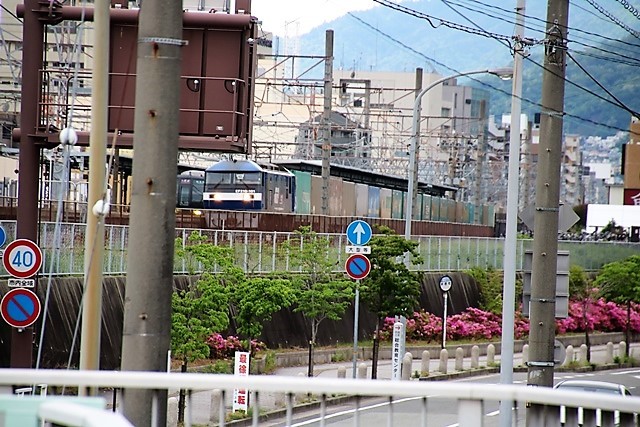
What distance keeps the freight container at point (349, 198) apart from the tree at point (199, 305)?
26.7 metres

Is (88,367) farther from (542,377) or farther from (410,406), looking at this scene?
(542,377)

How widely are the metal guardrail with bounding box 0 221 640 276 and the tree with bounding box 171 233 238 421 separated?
96 cm

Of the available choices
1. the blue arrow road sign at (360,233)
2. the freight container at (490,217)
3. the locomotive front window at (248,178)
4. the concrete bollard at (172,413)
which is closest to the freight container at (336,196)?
the locomotive front window at (248,178)

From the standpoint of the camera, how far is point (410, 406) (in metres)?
7.90

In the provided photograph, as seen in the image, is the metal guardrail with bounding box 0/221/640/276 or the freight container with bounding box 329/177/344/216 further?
the freight container with bounding box 329/177/344/216

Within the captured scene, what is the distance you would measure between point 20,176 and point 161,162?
989cm

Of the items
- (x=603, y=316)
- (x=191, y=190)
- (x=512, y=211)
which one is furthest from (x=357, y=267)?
(x=603, y=316)

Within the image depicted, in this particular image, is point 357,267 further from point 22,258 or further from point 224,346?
point 22,258

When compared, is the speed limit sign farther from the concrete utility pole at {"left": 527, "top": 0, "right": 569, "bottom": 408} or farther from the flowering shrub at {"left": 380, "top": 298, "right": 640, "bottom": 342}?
the flowering shrub at {"left": 380, "top": 298, "right": 640, "bottom": 342}

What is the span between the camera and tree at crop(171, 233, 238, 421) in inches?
989

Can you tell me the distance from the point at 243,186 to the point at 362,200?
38.9 ft

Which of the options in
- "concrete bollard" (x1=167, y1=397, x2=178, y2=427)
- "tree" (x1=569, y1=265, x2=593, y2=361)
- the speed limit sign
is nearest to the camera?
the speed limit sign

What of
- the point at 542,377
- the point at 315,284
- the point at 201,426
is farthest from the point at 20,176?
the point at 315,284

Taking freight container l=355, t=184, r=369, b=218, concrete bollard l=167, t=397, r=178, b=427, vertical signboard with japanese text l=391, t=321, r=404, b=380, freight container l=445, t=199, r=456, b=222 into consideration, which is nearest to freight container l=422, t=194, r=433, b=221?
freight container l=355, t=184, r=369, b=218
